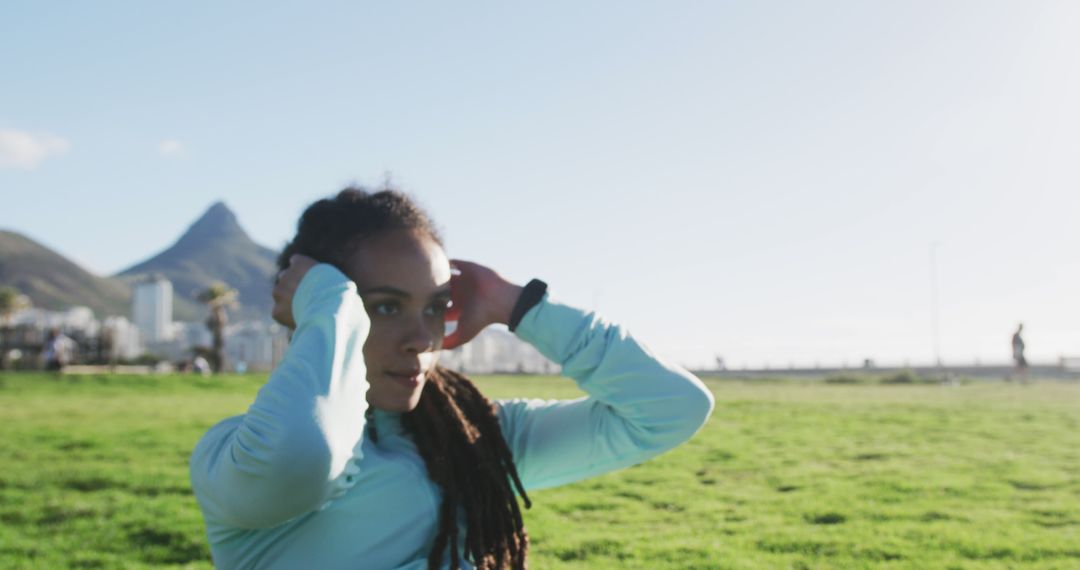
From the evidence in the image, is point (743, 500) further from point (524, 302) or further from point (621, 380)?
point (524, 302)

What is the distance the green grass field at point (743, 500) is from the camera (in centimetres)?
535

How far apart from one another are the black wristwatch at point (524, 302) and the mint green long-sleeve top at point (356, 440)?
0.03 meters

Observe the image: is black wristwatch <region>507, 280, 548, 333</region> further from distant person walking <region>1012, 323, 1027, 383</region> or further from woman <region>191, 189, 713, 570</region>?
distant person walking <region>1012, 323, 1027, 383</region>

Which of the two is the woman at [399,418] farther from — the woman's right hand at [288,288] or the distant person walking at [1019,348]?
the distant person walking at [1019,348]

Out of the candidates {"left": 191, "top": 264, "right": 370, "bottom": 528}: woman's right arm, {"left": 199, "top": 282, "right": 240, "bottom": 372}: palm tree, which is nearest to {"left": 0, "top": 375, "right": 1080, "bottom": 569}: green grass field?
{"left": 191, "top": 264, "right": 370, "bottom": 528}: woman's right arm

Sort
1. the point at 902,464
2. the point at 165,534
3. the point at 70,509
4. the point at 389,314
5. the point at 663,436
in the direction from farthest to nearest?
the point at 902,464, the point at 70,509, the point at 165,534, the point at 663,436, the point at 389,314

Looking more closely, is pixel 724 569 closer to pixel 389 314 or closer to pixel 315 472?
pixel 389 314

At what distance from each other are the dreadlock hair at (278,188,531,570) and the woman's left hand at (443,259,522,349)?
0.17 m

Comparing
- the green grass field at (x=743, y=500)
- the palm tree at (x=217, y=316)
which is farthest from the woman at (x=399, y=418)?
the palm tree at (x=217, y=316)

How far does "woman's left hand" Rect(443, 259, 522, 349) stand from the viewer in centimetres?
280

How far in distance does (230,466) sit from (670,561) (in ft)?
12.4

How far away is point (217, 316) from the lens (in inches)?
2141

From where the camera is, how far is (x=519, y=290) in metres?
2.82

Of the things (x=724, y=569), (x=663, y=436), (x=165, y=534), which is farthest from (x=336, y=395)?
(x=165, y=534)
